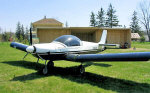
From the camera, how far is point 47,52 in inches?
262

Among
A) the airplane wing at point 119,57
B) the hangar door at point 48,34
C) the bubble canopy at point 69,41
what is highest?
the hangar door at point 48,34

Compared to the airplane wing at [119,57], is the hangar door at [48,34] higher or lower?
higher

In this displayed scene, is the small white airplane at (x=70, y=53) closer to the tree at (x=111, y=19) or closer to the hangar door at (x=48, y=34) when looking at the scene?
the hangar door at (x=48, y=34)

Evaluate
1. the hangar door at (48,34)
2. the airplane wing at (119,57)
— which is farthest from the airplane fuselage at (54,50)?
the hangar door at (48,34)

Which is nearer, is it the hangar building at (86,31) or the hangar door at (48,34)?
the hangar building at (86,31)

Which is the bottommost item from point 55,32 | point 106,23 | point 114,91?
point 114,91

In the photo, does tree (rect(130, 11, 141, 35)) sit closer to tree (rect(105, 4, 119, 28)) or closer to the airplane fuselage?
tree (rect(105, 4, 119, 28))

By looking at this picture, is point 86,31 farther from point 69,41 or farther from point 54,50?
point 54,50

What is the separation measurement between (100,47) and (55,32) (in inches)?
565

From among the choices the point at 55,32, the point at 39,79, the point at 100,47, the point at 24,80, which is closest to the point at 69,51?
the point at 39,79

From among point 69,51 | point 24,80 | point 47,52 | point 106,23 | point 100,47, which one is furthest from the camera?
point 106,23

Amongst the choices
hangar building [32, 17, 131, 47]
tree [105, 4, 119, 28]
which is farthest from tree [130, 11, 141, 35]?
hangar building [32, 17, 131, 47]

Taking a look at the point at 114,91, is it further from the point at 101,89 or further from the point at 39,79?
the point at 39,79

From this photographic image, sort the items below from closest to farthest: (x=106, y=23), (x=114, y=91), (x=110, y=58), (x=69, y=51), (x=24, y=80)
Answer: (x=114, y=91)
(x=110, y=58)
(x=24, y=80)
(x=69, y=51)
(x=106, y=23)
